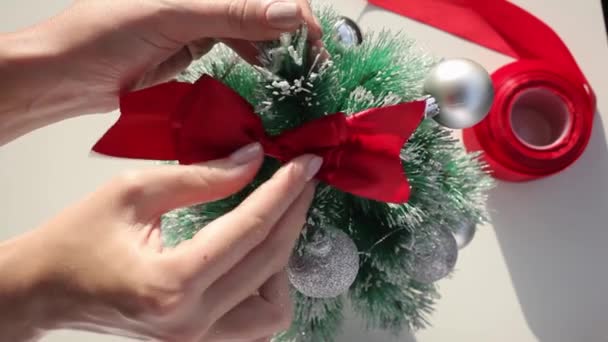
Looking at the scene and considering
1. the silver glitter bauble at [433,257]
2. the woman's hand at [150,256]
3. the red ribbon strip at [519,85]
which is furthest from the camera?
the red ribbon strip at [519,85]

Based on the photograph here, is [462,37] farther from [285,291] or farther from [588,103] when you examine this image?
[285,291]

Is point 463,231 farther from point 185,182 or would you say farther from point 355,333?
point 185,182

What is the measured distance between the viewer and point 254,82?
0.40 meters

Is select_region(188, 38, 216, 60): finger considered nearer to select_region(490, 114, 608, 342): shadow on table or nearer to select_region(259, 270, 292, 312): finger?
select_region(259, 270, 292, 312): finger

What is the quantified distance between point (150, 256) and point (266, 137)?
0.11 m

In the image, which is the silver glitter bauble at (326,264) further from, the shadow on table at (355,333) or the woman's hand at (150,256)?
the shadow on table at (355,333)

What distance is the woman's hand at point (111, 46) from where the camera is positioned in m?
0.39

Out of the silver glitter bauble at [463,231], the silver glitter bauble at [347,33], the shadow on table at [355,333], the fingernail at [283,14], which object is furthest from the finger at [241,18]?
the shadow on table at [355,333]

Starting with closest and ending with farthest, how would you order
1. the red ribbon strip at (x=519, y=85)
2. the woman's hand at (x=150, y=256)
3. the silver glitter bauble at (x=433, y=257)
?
1. the woman's hand at (x=150, y=256)
2. the silver glitter bauble at (x=433, y=257)
3. the red ribbon strip at (x=519, y=85)

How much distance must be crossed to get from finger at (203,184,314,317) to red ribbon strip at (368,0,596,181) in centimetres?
29

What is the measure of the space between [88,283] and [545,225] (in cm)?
53

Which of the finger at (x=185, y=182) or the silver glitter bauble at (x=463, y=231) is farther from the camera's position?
the silver glitter bauble at (x=463, y=231)

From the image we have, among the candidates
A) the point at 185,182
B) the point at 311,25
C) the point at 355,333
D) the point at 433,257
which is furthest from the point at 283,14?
the point at 355,333

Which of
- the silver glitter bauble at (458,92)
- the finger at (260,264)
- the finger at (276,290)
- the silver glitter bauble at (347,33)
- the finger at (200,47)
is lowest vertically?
the finger at (276,290)
